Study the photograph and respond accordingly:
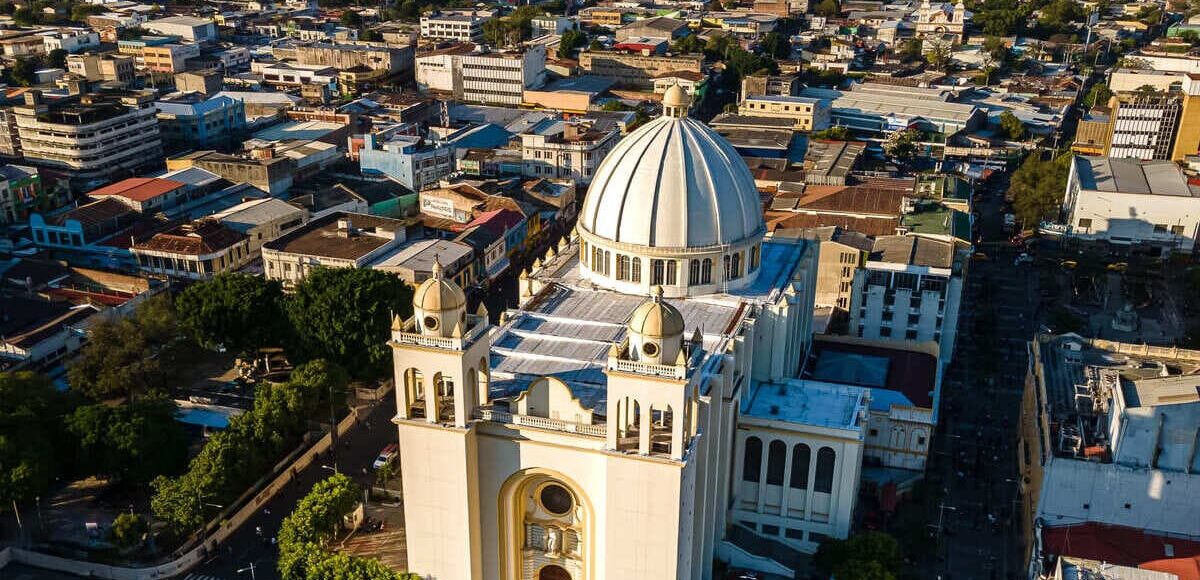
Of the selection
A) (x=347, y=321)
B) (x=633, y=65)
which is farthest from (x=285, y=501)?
(x=633, y=65)

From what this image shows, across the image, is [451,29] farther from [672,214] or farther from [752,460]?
[752,460]

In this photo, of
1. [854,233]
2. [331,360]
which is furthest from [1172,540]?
[331,360]

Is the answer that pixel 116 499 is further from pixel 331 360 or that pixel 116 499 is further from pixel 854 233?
pixel 854 233

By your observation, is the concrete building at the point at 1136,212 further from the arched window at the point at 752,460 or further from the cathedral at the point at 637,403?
the arched window at the point at 752,460

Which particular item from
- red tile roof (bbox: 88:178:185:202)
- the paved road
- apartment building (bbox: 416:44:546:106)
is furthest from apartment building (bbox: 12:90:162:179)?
the paved road

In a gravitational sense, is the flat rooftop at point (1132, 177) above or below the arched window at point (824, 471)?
above

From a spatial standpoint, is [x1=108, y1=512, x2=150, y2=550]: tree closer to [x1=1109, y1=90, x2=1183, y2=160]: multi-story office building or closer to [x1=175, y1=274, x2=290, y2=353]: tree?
[x1=175, y1=274, x2=290, y2=353]: tree

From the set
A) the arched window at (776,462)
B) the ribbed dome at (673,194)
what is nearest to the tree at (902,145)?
the ribbed dome at (673,194)
